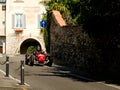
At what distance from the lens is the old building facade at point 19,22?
2290 inches

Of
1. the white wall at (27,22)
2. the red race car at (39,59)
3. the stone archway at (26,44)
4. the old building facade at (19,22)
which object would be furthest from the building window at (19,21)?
the red race car at (39,59)

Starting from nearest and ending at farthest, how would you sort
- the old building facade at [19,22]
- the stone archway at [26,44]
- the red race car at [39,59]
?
1. the red race car at [39,59]
2. the old building facade at [19,22]
3. the stone archway at [26,44]

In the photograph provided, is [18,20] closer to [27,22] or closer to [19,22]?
[19,22]

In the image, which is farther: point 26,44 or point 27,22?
point 26,44

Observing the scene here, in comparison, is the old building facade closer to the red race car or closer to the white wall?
the white wall

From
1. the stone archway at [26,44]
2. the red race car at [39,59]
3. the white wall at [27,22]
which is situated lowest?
the red race car at [39,59]

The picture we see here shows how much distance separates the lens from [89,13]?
2328 cm

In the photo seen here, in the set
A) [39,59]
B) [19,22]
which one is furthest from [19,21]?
[39,59]

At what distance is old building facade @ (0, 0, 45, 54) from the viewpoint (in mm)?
58156

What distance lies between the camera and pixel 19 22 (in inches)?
2293

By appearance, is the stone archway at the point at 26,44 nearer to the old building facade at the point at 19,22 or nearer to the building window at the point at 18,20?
the old building facade at the point at 19,22

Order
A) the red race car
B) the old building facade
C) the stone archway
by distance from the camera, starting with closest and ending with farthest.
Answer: the red race car → the old building facade → the stone archway

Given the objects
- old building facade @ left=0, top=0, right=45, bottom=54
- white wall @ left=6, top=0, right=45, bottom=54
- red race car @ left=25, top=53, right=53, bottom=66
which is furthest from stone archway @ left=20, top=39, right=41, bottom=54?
red race car @ left=25, top=53, right=53, bottom=66

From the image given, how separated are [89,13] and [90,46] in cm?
439
